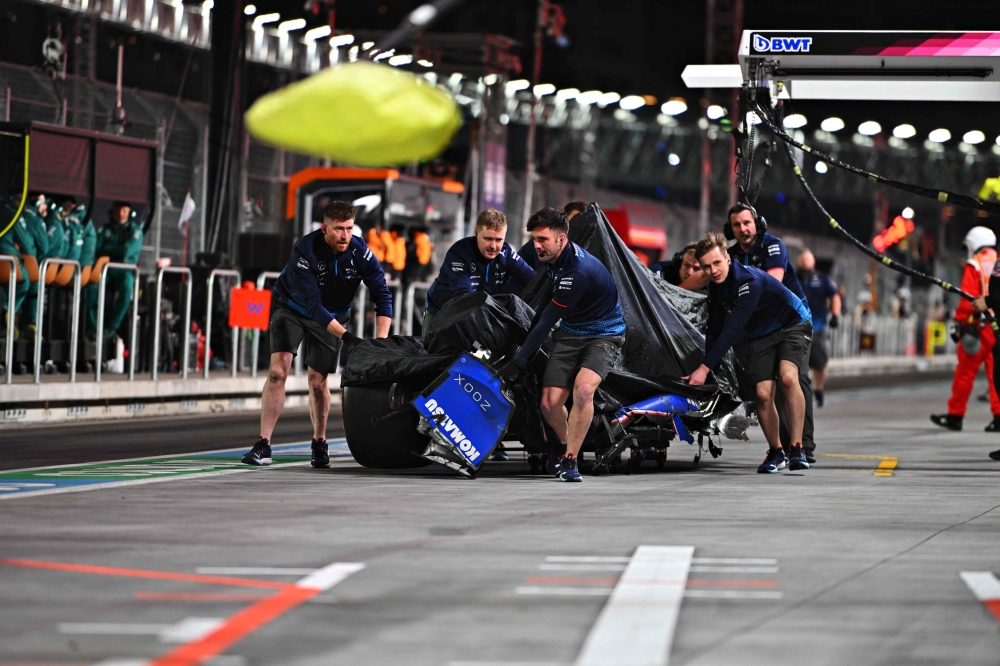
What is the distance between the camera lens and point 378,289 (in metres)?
11.2

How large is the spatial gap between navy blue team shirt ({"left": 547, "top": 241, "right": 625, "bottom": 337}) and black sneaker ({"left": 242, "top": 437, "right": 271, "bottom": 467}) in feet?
8.14

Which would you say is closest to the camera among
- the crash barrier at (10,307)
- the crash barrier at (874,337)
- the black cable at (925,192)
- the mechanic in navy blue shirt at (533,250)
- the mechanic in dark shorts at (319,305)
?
the black cable at (925,192)

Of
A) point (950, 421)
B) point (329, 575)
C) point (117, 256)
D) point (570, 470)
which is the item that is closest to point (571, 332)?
point (570, 470)

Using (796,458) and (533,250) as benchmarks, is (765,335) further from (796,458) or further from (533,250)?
(533,250)

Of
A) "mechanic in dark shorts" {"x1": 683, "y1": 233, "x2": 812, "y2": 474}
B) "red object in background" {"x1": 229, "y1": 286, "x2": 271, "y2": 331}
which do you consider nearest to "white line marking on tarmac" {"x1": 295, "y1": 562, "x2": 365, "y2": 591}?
"mechanic in dark shorts" {"x1": 683, "y1": 233, "x2": 812, "y2": 474}

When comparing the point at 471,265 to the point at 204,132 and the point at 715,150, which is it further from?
the point at 715,150

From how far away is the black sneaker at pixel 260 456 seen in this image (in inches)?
442

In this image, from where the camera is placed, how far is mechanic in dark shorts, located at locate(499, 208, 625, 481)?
10.0 metres

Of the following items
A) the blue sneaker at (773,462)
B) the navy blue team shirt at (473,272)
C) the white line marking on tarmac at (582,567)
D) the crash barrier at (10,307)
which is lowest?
the blue sneaker at (773,462)

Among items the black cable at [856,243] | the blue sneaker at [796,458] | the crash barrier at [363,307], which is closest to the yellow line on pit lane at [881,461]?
the blue sneaker at [796,458]

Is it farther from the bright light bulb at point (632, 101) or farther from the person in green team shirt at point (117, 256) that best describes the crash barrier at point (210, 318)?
the bright light bulb at point (632, 101)

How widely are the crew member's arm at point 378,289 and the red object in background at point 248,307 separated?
283 inches

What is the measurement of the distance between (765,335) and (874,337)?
29556 millimetres

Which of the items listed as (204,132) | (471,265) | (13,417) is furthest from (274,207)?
(471,265)
